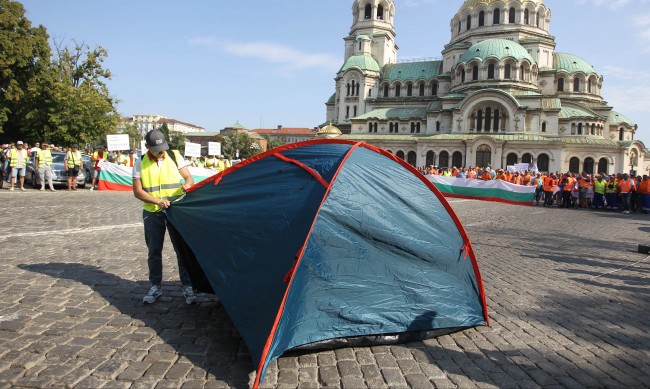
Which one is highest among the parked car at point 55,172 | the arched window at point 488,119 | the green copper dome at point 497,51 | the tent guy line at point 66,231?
the green copper dome at point 497,51

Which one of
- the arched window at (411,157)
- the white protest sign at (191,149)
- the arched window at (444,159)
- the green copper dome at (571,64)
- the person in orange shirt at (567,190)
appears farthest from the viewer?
the green copper dome at (571,64)

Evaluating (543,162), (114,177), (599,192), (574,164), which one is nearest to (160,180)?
(114,177)

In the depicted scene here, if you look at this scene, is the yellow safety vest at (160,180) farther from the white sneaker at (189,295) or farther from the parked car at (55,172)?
the parked car at (55,172)

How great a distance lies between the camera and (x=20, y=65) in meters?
29.4

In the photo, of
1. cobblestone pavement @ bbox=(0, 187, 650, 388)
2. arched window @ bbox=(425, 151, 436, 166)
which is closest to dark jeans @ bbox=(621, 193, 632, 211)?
cobblestone pavement @ bbox=(0, 187, 650, 388)

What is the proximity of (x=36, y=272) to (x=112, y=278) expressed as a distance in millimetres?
1129

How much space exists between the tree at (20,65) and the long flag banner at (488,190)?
97.4 feet

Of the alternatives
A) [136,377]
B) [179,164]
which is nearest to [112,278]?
[179,164]

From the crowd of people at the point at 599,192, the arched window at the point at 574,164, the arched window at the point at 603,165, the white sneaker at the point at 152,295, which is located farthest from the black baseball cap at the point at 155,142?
the arched window at the point at 603,165

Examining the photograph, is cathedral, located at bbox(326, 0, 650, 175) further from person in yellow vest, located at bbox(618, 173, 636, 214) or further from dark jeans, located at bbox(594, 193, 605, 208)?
person in yellow vest, located at bbox(618, 173, 636, 214)

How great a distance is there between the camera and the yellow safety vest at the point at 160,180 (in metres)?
4.97

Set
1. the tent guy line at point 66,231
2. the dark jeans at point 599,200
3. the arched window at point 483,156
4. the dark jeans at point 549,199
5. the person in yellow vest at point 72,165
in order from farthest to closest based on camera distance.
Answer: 1. the arched window at point 483,156
2. the dark jeans at point 549,199
3. the dark jeans at point 599,200
4. the person in yellow vest at point 72,165
5. the tent guy line at point 66,231

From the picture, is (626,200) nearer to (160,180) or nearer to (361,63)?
(160,180)

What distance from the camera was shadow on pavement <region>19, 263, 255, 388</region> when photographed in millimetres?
3576
